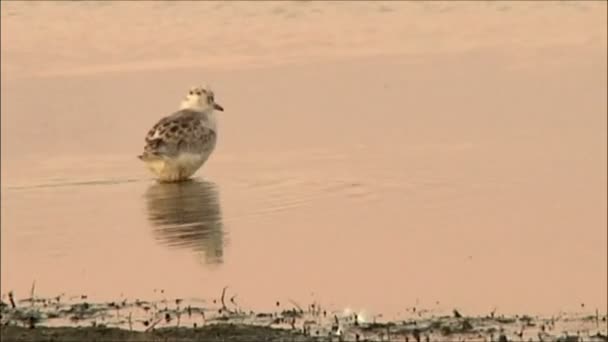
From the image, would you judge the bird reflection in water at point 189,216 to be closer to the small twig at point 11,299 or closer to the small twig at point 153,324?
the small twig at point 11,299

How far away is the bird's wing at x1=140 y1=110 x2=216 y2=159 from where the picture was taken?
51.6 feet

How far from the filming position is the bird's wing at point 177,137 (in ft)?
51.6

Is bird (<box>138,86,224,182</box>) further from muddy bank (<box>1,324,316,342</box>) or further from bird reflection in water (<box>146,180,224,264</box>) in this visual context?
muddy bank (<box>1,324,316,342</box>)

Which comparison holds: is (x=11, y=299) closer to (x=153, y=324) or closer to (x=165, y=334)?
(x=153, y=324)

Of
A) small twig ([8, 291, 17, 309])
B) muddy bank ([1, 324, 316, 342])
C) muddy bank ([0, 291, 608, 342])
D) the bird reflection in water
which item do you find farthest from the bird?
muddy bank ([1, 324, 316, 342])

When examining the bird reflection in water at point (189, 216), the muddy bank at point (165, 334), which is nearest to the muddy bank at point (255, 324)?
the muddy bank at point (165, 334)

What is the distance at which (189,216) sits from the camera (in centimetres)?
1427

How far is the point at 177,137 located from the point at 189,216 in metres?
1.71

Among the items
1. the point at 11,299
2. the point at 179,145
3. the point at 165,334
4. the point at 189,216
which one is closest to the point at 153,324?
the point at 165,334

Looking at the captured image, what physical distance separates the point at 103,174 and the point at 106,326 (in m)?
5.57

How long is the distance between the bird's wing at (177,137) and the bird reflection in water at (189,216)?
25cm

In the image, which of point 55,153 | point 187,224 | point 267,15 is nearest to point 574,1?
point 267,15

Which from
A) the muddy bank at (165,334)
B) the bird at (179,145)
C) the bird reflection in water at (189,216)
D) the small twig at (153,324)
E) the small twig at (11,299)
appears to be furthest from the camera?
the bird at (179,145)

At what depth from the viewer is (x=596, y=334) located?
9.85 metres
